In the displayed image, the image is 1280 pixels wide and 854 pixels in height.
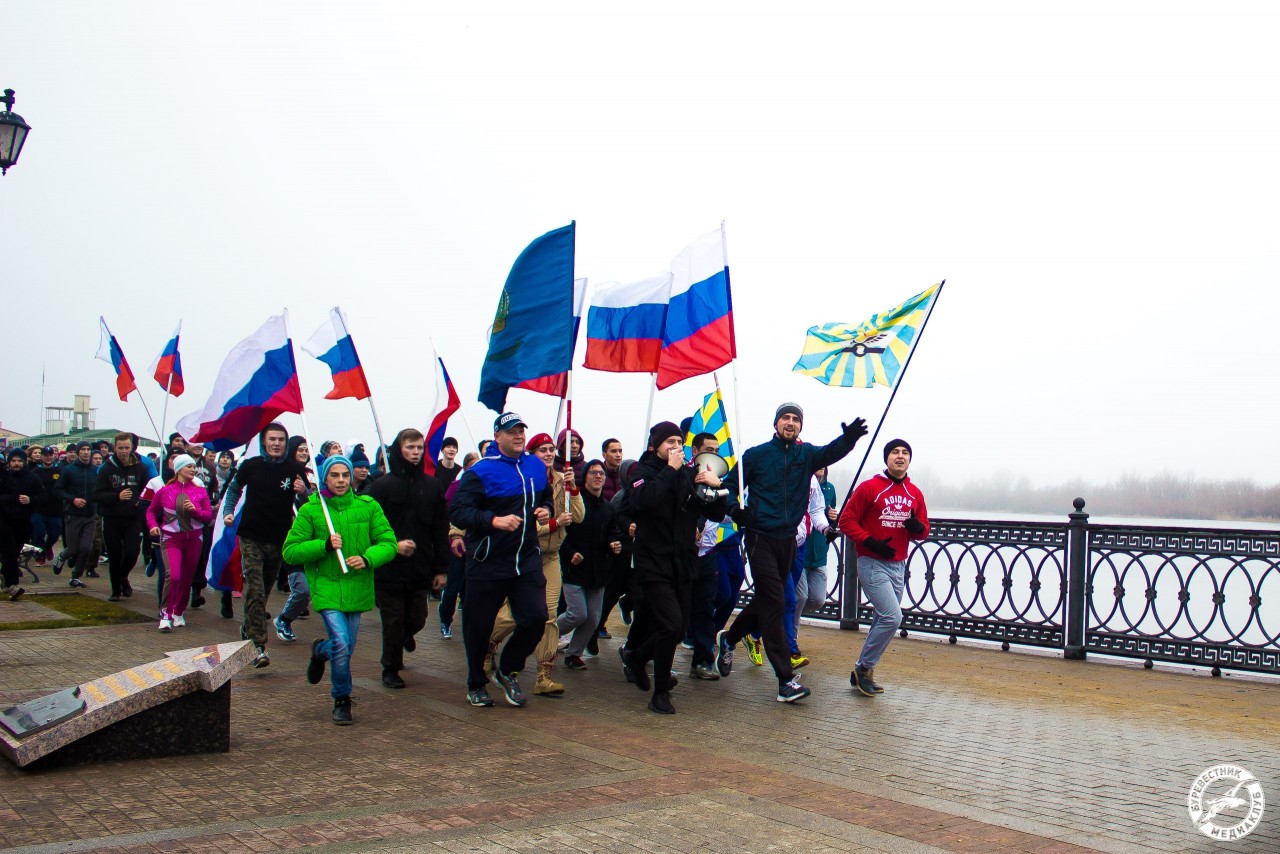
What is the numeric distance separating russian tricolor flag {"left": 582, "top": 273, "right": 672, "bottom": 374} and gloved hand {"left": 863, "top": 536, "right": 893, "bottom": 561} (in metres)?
2.63

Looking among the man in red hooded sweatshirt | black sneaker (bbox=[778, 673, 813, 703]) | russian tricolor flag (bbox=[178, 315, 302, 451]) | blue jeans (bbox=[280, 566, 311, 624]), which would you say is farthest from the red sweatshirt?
blue jeans (bbox=[280, 566, 311, 624])

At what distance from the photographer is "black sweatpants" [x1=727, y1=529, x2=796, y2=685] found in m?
8.41

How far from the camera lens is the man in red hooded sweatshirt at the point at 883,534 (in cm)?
873

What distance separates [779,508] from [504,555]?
2.09m

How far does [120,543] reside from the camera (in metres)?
A: 14.3

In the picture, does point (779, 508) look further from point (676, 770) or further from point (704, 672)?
point (676, 770)

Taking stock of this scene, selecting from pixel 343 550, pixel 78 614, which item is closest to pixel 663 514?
pixel 343 550

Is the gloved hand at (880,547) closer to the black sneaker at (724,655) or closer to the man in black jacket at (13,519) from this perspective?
the black sneaker at (724,655)

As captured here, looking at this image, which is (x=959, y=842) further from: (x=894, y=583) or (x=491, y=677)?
(x=491, y=677)

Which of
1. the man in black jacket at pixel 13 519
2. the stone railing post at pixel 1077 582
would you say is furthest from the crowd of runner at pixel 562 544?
the man in black jacket at pixel 13 519

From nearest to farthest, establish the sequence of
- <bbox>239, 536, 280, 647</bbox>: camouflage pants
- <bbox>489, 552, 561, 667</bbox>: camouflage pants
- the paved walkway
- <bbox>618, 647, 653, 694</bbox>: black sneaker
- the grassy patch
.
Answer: the paved walkway, <bbox>489, 552, 561, 667</bbox>: camouflage pants, <bbox>618, 647, 653, 694</bbox>: black sneaker, <bbox>239, 536, 280, 647</bbox>: camouflage pants, the grassy patch

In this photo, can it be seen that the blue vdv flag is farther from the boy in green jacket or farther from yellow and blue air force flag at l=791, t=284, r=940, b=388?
yellow and blue air force flag at l=791, t=284, r=940, b=388

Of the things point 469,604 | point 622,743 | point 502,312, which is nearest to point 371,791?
point 622,743

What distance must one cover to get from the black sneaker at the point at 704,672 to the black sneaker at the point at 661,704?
4.82ft
